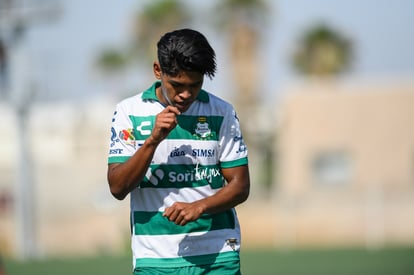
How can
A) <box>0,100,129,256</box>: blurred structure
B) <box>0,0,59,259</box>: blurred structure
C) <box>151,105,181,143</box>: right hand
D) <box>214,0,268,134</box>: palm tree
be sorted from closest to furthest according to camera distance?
<box>151,105,181,143</box>: right hand
<box>0,0,59,259</box>: blurred structure
<box>0,100,129,256</box>: blurred structure
<box>214,0,268,134</box>: palm tree

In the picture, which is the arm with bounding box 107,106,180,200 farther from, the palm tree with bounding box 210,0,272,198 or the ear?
the palm tree with bounding box 210,0,272,198

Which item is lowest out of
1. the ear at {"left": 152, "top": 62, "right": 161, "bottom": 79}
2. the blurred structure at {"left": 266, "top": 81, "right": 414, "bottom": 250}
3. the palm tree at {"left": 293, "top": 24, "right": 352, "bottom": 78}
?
the blurred structure at {"left": 266, "top": 81, "right": 414, "bottom": 250}

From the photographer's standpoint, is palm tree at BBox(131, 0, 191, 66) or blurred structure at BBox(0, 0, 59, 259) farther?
palm tree at BBox(131, 0, 191, 66)

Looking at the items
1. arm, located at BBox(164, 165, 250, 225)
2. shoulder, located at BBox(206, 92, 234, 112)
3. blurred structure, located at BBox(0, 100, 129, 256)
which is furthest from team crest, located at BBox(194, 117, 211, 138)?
blurred structure, located at BBox(0, 100, 129, 256)

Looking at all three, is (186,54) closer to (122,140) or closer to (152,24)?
(122,140)

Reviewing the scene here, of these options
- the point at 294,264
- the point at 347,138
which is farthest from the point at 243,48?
the point at 294,264

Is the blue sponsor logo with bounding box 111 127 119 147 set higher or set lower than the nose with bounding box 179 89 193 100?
lower

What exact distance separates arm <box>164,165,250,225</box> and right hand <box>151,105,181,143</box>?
34cm

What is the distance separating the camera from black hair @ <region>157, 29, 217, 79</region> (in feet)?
16.9

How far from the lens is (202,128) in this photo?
17.9ft

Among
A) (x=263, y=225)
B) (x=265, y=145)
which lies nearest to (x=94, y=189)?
(x=263, y=225)

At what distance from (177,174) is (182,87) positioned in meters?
0.48

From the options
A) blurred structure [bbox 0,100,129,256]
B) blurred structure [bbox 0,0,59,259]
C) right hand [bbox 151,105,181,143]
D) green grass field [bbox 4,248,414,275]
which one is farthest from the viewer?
blurred structure [bbox 0,100,129,256]

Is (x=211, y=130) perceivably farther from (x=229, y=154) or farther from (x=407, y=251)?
(x=407, y=251)
